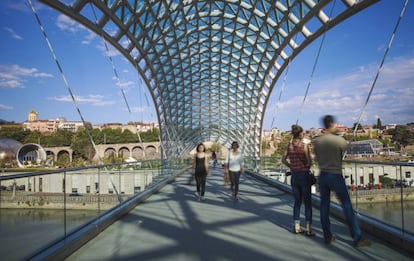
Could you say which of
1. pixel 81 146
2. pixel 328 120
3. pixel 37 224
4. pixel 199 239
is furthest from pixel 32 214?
pixel 81 146

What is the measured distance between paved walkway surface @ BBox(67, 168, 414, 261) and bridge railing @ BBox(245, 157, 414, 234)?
0.47 metres

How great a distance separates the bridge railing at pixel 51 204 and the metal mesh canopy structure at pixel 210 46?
829 cm

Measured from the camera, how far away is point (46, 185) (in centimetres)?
421

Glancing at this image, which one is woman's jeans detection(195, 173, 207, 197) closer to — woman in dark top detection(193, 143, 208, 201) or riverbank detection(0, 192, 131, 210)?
woman in dark top detection(193, 143, 208, 201)

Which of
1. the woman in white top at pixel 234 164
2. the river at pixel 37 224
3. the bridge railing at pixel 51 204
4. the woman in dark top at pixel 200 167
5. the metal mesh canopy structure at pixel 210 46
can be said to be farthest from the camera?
the metal mesh canopy structure at pixel 210 46

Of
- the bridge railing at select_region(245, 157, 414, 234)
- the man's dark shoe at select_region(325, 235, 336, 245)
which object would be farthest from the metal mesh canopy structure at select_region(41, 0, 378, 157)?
the man's dark shoe at select_region(325, 235, 336, 245)

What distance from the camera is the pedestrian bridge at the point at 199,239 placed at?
3.93 metres

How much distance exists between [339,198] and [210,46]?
32235 millimetres

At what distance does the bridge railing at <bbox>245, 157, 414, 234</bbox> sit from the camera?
441cm

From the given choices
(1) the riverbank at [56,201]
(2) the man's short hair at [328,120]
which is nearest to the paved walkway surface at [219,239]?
(1) the riverbank at [56,201]

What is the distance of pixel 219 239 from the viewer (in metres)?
4.88

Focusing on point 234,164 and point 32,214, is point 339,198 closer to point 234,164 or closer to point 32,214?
point 32,214

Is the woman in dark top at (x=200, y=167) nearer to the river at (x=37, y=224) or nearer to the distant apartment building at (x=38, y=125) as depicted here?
the river at (x=37, y=224)

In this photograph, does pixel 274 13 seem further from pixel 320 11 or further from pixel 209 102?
pixel 209 102
